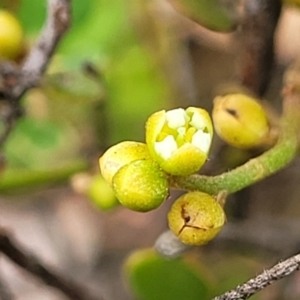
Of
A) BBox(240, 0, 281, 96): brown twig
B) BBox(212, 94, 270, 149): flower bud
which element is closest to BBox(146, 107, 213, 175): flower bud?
BBox(212, 94, 270, 149): flower bud

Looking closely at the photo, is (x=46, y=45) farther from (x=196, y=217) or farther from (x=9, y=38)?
(x=196, y=217)

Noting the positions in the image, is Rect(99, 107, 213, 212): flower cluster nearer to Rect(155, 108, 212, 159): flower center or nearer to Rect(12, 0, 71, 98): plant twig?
Rect(155, 108, 212, 159): flower center

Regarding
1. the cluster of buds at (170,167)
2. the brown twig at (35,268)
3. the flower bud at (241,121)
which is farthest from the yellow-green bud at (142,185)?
the brown twig at (35,268)

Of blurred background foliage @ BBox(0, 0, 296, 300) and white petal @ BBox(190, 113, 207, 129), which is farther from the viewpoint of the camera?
blurred background foliage @ BBox(0, 0, 296, 300)

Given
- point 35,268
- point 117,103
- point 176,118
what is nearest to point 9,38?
point 35,268

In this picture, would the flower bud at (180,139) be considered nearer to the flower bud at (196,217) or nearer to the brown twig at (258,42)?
the flower bud at (196,217)

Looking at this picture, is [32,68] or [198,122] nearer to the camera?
[198,122]
